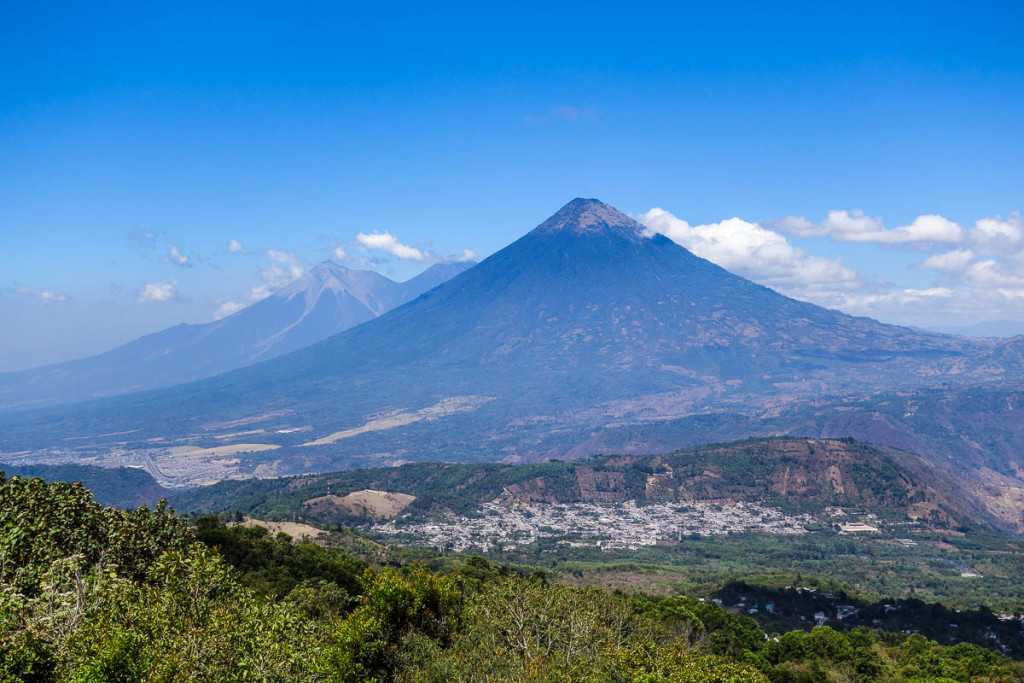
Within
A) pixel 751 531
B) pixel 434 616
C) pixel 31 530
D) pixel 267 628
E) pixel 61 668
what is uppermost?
pixel 31 530

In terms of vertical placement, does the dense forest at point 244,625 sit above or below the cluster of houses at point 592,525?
above

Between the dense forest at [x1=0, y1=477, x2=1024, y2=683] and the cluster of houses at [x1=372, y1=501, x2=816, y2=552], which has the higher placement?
the dense forest at [x1=0, y1=477, x2=1024, y2=683]

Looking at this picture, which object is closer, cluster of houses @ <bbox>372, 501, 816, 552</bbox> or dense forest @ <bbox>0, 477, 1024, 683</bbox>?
dense forest @ <bbox>0, 477, 1024, 683</bbox>

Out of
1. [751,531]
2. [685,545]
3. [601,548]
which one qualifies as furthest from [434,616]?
[751,531]

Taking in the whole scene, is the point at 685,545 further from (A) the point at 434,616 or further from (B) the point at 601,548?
(A) the point at 434,616

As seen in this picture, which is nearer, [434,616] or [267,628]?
[267,628]

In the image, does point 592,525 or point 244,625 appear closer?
point 244,625

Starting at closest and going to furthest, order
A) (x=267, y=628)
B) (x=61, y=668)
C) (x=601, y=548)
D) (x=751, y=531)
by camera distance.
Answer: (x=61, y=668) → (x=267, y=628) → (x=601, y=548) → (x=751, y=531)

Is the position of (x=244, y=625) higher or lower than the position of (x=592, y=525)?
higher
